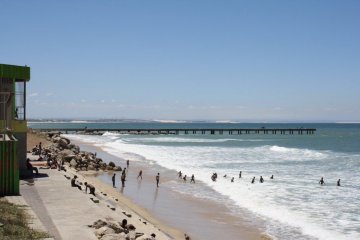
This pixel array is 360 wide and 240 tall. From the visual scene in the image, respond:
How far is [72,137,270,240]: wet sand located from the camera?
17.3 meters

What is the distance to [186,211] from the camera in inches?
823

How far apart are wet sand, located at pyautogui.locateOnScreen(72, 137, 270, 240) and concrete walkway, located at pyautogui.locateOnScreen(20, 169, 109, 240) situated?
3427 millimetres

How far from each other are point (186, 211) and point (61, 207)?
262 inches

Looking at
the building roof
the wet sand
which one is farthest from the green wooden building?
the wet sand

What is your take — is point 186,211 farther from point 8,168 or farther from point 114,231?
point 114,231

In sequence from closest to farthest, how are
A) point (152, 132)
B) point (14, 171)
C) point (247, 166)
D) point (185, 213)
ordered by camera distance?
point (14, 171) < point (185, 213) < point (247, 166) < point (152, 132)

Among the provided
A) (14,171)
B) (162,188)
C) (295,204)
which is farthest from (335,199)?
(14,171)

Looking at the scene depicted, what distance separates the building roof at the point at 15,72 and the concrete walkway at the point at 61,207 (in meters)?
4.93

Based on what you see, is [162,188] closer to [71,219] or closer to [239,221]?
[239,221]

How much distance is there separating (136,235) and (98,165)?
72.8ft

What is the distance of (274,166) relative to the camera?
39531mm

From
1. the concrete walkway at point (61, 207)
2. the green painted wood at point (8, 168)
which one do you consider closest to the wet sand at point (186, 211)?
the concrete walkway at point (61, 207)

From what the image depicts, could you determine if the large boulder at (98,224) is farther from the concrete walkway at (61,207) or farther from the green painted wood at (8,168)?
the green painted wood at (8,168)

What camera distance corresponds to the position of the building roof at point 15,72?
71.6 ft
